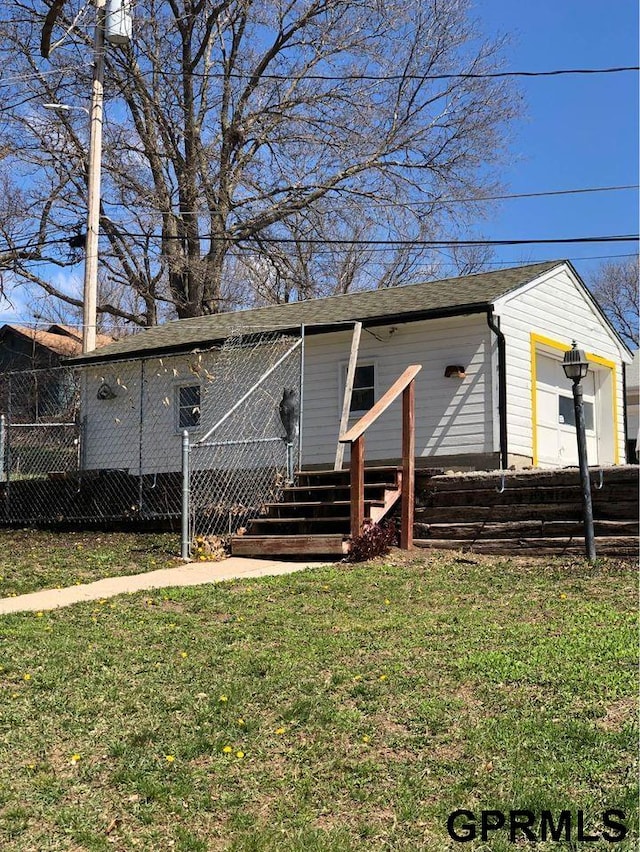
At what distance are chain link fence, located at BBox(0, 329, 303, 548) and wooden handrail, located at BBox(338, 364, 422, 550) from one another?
1494 millimetres

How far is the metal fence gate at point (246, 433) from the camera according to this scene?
1068 centimetres

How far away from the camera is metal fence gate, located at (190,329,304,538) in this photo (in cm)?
1068

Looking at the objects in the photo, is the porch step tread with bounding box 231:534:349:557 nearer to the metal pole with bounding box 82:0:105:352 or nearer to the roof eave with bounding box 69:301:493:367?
the roof eave with bounding box 69:301:493:367

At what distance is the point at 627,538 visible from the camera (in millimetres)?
8180

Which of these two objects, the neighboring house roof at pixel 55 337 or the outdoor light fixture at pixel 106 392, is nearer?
the outdoor light fixture at pixel 106 392

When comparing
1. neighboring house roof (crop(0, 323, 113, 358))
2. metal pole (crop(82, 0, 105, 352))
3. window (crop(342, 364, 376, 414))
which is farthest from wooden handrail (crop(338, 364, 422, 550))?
neighboring house roof (crop(0, 323, 113, 358))

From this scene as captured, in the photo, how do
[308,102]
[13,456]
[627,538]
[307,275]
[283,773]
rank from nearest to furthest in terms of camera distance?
[283,773] → [627,538] → [13,456] → [308,102] → [307,275]

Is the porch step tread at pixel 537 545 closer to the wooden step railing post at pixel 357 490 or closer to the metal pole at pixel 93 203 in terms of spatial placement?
the wooden step railing post at pixel 357 490

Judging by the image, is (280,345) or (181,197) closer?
(280,345)

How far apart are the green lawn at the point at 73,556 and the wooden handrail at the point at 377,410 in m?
2.26

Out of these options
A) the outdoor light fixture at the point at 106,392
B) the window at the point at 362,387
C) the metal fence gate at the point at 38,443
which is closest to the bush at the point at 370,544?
the window at the point at 362,387

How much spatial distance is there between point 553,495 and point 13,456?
11.1 metres

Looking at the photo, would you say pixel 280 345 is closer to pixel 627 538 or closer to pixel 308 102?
pixel 627 538

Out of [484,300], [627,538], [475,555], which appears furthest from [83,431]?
[627,538]
